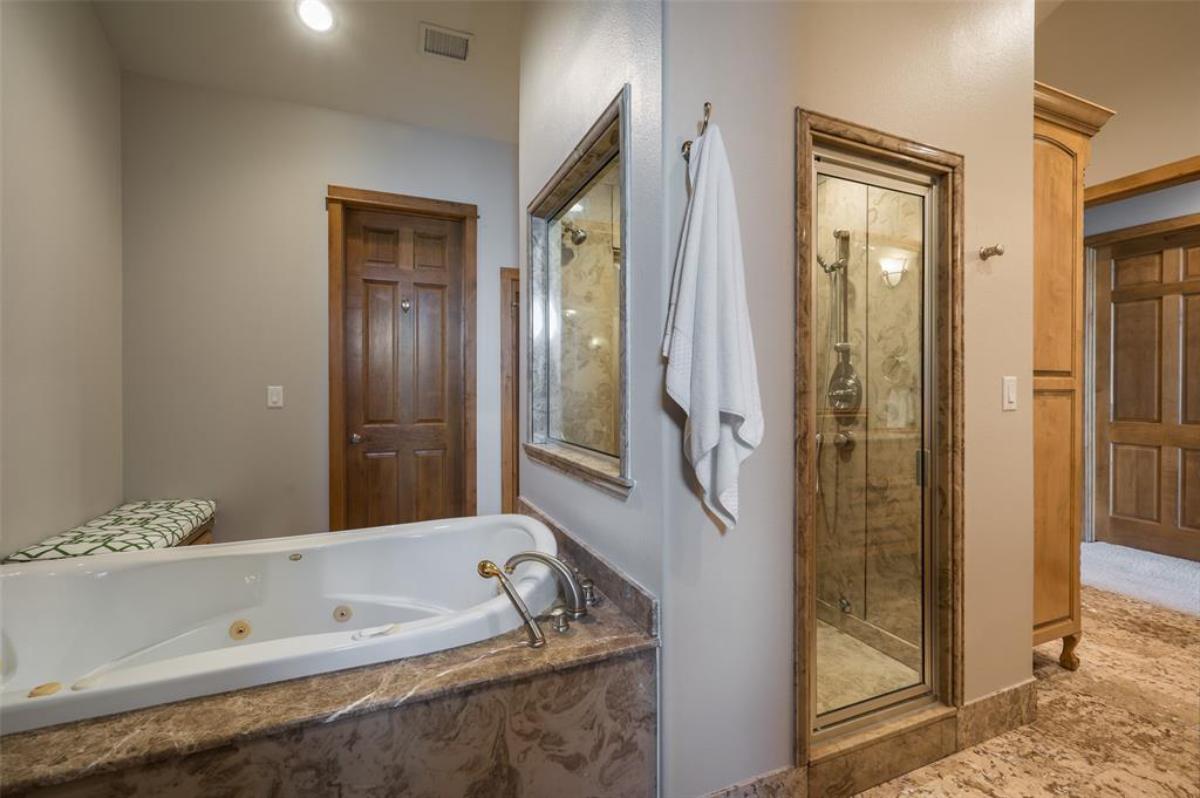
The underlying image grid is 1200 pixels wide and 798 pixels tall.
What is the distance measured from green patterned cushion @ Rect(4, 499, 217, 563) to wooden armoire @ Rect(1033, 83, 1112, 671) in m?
3.31

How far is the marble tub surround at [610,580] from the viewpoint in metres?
1.24

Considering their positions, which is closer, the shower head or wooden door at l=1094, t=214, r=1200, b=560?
the shower head

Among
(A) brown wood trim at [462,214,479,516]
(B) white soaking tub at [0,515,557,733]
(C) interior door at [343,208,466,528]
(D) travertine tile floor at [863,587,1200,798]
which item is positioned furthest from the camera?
(A) brown wood trim at [462,214,479,516]

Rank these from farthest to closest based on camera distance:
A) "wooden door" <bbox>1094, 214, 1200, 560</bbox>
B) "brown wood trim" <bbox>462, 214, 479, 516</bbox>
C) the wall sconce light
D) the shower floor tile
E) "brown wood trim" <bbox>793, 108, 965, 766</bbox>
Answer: "wooden door" <bbox>1094, 214, 1200, 560</bbox>, "brown wood trim" <bbox>462, 214, 479, 516</bbox>, the wall sconce light, the shower floor tile, "brown wood trim" <bbox>793, 108, 965, 766</bbox>

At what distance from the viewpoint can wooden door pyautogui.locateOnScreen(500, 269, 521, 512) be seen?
324 centimetres

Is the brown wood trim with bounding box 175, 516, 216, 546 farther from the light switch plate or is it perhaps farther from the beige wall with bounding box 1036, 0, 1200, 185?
the beige wall with bounding box 1036, 0, 1200, 185

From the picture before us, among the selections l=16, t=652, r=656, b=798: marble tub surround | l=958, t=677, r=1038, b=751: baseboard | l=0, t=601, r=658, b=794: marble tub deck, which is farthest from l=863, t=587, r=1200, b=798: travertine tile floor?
l=0, t=601, r=658, b=794: marble tub deck

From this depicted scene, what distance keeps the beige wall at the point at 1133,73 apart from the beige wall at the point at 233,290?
3.89 meters

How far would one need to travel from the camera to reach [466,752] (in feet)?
3.46

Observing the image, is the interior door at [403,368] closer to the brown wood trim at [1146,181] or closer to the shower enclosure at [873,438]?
the shower enclosure at [873,438]

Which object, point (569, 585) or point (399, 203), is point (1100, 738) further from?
point (399, 203)

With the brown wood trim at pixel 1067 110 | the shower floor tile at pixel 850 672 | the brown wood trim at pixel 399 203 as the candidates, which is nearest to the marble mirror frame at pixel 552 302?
the shower floor tile at pixel 850 672

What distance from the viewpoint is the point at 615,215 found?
67.7 inches

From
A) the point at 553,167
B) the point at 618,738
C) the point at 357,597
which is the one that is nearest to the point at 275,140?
the point at 553,167
